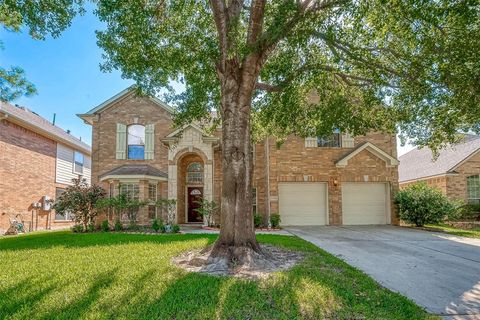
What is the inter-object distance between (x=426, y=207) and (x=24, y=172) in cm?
2059

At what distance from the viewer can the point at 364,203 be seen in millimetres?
16562

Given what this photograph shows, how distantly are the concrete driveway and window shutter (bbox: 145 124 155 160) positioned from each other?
9857mm

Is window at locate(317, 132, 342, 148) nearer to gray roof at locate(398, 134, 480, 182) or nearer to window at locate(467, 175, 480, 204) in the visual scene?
gray roof at locate(398, 134, 480, 182)

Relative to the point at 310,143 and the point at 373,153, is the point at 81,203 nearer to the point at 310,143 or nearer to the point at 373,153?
the point at 310,143

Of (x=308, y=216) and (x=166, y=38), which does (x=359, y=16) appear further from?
(x=308, y=216)

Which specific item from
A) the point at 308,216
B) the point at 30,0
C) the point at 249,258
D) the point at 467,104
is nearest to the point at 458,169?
the point at 308,216

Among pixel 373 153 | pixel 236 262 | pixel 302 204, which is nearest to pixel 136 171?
pixel 302 204

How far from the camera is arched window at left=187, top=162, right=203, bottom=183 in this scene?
17684 millimetres

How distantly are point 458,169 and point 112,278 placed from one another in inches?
800

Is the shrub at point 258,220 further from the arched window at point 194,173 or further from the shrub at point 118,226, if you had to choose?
the shrub at point 118,226

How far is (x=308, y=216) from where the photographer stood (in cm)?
1625

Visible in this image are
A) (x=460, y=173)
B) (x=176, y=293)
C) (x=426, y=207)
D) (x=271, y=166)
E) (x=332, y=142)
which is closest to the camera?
(x=176, y=293)

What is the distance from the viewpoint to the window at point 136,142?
16828 mm

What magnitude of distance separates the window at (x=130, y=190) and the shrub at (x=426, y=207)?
1343 centimetres
